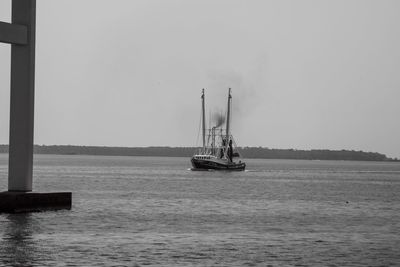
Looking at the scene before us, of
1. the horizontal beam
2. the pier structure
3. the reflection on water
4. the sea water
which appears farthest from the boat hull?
the horizontal beam

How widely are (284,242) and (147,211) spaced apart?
1804 centimetres

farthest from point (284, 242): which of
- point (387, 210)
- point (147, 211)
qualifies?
point (387, 210)

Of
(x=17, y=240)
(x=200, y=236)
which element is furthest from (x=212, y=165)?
(x=17, y=240)

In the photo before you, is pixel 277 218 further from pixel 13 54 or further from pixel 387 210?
pixel 13 54

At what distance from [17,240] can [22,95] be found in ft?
21.7

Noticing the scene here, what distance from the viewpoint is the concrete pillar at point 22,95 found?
36.1 m

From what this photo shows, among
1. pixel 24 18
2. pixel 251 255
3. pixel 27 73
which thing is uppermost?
pixel 24 18

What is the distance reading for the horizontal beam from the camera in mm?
34969

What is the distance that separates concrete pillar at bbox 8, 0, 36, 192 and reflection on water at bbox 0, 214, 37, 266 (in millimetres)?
2230

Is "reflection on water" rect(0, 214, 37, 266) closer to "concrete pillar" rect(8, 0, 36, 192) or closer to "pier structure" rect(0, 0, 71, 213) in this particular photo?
"pier structure" rect(0, 0, 71, 213)

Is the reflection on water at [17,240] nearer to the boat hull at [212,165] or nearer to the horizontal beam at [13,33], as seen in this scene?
the horizontal beam at [13,33]

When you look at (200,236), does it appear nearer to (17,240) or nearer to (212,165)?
(17,240)

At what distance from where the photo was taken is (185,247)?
104 ft

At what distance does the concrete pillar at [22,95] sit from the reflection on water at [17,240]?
2.23 meters
